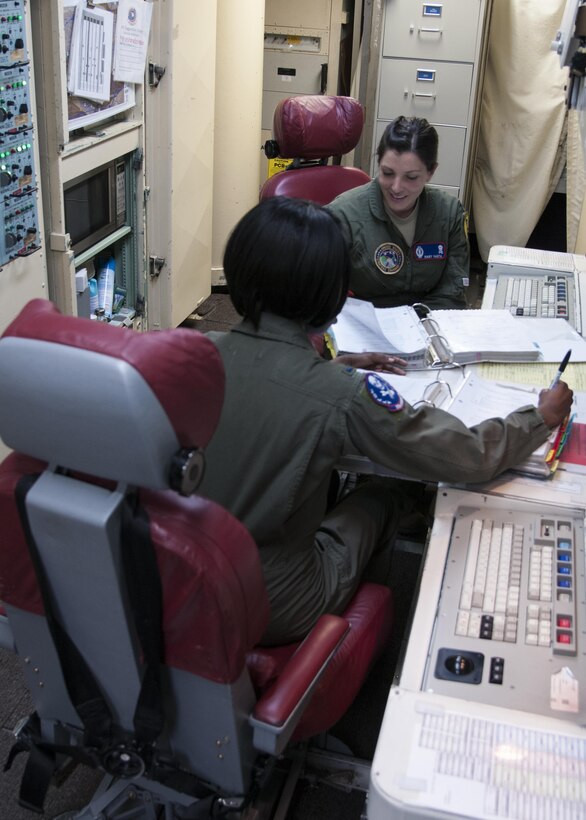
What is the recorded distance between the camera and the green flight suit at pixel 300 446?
4.39ft

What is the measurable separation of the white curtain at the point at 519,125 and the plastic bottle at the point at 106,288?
236 cm

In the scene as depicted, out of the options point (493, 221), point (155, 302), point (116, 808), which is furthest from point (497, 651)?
point (493, 221)

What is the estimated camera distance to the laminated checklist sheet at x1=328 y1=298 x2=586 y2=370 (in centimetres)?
193

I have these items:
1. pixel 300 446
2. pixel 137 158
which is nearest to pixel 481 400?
pixel 300 446

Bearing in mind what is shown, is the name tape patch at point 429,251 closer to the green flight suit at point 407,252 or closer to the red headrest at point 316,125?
the green flight suit at point 407,252

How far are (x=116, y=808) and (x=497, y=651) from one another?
0.71 m

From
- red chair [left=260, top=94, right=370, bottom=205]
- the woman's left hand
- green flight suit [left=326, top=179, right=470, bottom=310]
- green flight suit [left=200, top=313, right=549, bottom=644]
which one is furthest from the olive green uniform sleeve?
red chair [left=260, top=94, right=370, bottom=205]

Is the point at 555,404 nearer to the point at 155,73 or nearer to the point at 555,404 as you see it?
the point at 555,404

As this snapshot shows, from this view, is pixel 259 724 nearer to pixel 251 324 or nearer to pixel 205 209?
pixel 251 324

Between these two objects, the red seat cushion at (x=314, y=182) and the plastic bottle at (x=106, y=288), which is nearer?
the red seat cushion at (x=314, y=182)

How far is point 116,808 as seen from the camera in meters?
1.44

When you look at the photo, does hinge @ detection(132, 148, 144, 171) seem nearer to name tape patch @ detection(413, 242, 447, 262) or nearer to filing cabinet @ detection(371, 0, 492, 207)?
name tape patch @ detection(413, 242, 447, 262)

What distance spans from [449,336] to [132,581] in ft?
3.92

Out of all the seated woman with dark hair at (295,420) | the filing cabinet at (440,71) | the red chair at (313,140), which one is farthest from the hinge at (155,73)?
the seated woman with dark hair at (295,420)
